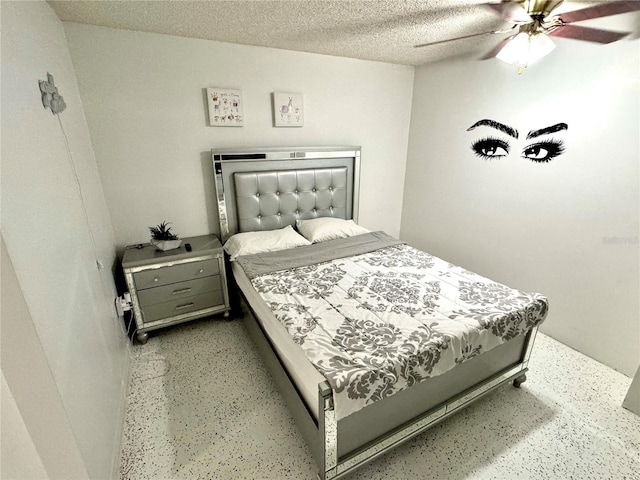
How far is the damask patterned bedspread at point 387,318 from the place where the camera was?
4.14 ft

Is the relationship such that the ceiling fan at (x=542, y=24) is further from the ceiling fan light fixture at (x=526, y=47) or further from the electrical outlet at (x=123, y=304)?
the electrical outlet at (x=123, y=304)

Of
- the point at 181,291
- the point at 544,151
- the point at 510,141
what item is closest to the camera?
the point at 544,151

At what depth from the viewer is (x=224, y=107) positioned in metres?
2.44

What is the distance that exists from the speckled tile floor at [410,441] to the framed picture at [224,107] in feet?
6.24

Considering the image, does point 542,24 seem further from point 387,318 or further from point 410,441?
point 410,441

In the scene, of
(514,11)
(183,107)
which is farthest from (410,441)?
(183,107)

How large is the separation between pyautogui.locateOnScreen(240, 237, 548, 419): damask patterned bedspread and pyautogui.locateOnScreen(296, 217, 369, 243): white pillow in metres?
0.50

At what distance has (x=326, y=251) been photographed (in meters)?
2.45

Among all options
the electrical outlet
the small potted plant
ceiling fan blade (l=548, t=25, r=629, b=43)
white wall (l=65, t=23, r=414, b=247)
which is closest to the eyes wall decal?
ceiling fan blade (l=548, t=25, r=629, b=43)

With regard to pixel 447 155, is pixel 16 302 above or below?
below

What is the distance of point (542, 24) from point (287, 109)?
186 cm

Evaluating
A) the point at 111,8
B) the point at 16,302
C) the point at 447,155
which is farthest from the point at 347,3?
the point at 16,302

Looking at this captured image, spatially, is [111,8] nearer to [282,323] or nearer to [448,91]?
[282,323]

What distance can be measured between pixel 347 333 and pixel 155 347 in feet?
5.46
